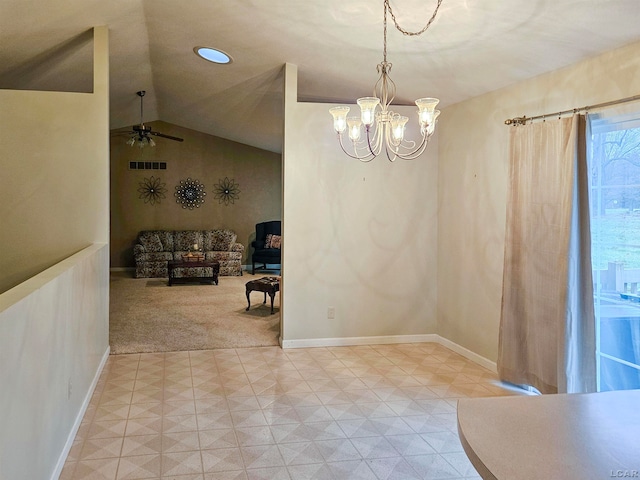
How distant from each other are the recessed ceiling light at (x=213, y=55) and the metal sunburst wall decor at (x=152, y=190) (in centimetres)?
555

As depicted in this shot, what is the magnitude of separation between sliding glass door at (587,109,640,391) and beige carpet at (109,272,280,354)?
3141mm

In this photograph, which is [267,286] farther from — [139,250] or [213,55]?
[139,250]

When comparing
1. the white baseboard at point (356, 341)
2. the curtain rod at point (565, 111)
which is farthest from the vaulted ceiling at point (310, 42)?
the white baseboard at point (356, 341)

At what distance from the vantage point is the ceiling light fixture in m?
4.67

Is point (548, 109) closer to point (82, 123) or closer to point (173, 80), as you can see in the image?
point (82, 123)

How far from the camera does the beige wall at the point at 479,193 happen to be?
3604 millimetres

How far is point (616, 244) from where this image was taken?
3.15 metres

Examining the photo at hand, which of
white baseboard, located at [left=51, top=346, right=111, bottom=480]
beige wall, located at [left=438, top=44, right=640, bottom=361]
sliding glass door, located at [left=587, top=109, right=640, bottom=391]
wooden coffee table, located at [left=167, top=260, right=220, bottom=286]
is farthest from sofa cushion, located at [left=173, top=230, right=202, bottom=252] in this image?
sliding glass door, located at [left=587, top=109, right=640, bottom=391]

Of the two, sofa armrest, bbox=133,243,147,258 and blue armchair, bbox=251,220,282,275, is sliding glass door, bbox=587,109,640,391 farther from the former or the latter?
sofa armrest, bbox=133,243,147,258

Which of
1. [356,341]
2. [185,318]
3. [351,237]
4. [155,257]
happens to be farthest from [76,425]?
[155,257]

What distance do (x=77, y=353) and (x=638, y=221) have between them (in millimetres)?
3564

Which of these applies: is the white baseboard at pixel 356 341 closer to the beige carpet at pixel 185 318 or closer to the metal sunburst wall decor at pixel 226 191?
the beige carpet at pixel 185 318

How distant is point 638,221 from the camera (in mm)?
3002

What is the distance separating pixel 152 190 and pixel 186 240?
4.09 ft
